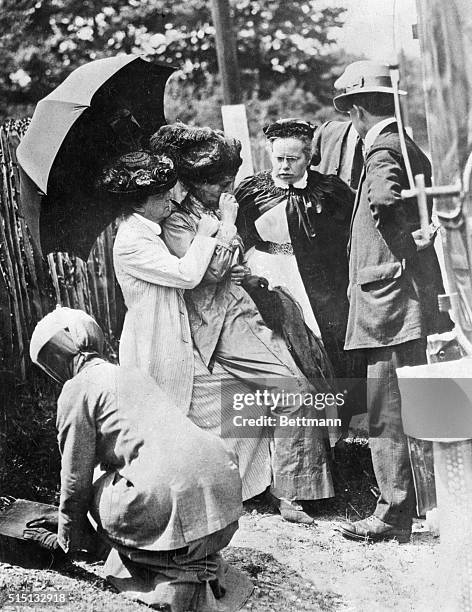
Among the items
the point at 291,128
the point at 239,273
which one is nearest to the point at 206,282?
the point at 239,273

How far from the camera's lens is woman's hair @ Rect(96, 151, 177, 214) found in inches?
205

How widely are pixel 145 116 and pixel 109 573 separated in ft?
9.01

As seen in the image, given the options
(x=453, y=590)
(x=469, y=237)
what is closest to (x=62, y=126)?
(x=469, y=237)

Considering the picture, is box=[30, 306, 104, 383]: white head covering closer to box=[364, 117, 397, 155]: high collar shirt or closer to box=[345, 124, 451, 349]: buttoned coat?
box=[345, 124, 451, 349]: buttoned coat

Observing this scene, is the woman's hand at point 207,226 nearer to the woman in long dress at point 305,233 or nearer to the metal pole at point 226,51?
the woman in long dress at point 305,233

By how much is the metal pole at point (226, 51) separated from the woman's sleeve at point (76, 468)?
6.62 ft

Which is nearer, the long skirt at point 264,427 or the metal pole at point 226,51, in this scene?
the long skirt at point 264,427

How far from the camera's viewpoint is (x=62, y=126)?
5180 mm

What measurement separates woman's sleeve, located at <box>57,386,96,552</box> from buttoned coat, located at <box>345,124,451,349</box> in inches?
66.3

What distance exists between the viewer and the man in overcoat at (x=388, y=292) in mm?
5109

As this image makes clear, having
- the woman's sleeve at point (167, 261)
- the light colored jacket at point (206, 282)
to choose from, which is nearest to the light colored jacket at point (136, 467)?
the light colored jacket at point (206, 282)

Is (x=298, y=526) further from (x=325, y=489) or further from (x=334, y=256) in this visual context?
(x=334, y=256)

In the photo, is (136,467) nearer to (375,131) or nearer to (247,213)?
(247,213)

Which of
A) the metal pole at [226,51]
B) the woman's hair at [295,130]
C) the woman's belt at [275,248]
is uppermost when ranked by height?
the metal pole at [226,51]
